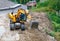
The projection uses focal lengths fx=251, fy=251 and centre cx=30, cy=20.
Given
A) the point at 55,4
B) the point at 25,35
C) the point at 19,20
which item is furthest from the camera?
the point at 55,4

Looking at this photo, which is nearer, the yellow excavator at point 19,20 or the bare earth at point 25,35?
the bare earth at point 25,35

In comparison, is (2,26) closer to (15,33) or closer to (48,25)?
(15,33)

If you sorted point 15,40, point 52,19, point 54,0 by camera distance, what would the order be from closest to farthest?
1. point 15,40
2. point 52,19
3. point 54,0

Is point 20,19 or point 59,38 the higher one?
point 20,19

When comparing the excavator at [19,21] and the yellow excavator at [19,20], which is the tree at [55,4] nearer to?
the excavator at [19,21]

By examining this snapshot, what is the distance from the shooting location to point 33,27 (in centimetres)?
1542

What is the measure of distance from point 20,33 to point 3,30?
140 cm

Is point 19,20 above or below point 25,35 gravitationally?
above

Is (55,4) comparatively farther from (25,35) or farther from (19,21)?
(25,35)

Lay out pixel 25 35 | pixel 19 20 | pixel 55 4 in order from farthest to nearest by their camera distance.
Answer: pixel 55 4
pixel 19 20
pixel 25 35

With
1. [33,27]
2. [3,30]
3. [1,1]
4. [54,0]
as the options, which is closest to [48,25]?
[33,27]

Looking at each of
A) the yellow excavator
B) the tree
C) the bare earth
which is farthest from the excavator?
the tree

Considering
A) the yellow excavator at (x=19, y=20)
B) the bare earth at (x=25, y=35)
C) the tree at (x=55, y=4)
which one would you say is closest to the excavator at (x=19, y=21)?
the yellow excavator at (x=19, y=20)

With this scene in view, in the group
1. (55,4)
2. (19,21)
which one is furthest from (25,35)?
(55,4)
